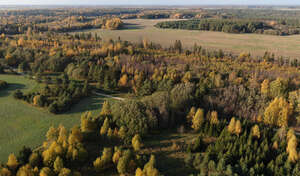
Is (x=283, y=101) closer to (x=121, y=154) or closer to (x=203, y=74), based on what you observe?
(x=203, y=74)

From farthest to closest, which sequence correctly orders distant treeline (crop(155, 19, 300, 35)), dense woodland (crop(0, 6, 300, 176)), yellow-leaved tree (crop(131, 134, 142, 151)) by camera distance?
distant treeline (crop(155, 19, 300, 35)) < yellow-leaved tree (crop(131, 134, 142, 151)) < dense woodland (crop(0, 6, 300, 176))

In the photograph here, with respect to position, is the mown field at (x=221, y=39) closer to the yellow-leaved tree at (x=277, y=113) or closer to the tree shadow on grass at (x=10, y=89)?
the yellow-leaved tree at (x=277, y=113)

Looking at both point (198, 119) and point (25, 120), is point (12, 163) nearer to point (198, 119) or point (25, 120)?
point (25, 120)

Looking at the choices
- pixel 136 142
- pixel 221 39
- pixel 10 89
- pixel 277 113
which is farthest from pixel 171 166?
pixel 221 39

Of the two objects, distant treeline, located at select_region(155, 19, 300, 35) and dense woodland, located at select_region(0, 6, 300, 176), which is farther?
distant treeline, located at select_region(155, 19, 300, 35)

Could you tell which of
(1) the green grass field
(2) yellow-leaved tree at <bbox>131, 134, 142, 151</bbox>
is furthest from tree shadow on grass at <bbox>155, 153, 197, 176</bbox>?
(1) the green grass field

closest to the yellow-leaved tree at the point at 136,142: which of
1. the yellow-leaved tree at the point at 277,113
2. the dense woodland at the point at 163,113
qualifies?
the dense woodland at the point at 163,113

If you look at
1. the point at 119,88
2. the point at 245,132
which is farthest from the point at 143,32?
the point at 245,132

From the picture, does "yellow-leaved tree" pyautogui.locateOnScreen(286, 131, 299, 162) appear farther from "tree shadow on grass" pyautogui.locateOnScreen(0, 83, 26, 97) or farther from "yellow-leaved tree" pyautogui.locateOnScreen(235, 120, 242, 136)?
"tree shadow on grass" pyautogui.locateOnScreen(0, 83, 26, 97)
